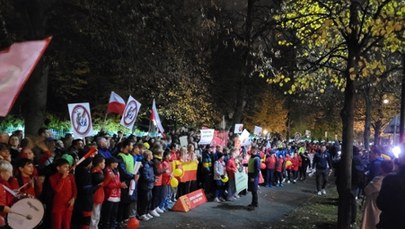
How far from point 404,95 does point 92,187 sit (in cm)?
1289

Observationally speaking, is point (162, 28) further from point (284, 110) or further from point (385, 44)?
point (284, 110)

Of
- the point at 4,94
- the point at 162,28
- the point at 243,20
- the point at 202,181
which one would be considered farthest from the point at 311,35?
the point at 243,20

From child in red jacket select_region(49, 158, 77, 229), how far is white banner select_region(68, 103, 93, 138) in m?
2.03

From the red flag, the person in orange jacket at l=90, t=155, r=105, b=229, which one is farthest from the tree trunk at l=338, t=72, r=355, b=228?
the red flag

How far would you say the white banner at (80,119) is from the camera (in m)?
10.6

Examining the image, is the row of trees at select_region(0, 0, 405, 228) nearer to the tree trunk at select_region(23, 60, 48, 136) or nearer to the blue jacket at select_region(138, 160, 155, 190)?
the tree trunk at select_region(23, 60, 48, 136)

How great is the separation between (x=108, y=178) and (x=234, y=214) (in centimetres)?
482

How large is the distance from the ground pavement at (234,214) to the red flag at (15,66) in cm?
729

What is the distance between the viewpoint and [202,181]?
15594 mm

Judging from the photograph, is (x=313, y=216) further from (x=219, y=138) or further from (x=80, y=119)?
(x=80, y=119)

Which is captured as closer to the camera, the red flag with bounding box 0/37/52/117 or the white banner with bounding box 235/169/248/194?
the red flag with bounding box 0/37/52/117

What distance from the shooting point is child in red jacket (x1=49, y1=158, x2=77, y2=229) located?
855cm

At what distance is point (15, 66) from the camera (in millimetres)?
4277

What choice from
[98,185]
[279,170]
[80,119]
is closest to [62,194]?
[98,185]
